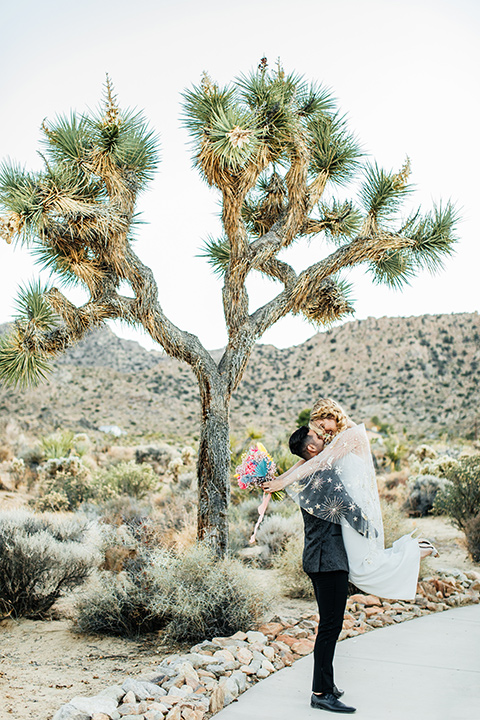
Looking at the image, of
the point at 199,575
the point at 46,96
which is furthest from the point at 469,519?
the point at 46,96

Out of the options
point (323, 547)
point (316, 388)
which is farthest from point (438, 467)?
point (316, 388)

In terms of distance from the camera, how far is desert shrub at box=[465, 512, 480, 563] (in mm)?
8609

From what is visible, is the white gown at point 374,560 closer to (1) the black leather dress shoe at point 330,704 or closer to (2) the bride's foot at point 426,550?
(2) the bride's foot at point 426,550

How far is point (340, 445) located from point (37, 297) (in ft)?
14.0

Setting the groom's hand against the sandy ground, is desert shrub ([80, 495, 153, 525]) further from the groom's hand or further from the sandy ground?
the groom's hand

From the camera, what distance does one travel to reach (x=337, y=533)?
3637 mm

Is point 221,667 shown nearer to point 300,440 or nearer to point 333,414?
Answer: point 300,440

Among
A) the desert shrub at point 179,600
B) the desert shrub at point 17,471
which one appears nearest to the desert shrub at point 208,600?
the desert shrub at point 179,600

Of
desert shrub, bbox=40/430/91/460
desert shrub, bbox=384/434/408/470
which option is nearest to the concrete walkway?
desert shrub, bbox=40/430/91/460

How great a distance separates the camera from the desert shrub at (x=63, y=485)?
1250 centimetres

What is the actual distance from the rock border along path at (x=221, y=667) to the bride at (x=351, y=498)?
1.05 m

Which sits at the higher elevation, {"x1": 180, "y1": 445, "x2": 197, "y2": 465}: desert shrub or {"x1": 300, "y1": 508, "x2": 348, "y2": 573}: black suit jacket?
{"x1": 180, "y1": 445, "x2": 197, "y2": 465}: desert shrub

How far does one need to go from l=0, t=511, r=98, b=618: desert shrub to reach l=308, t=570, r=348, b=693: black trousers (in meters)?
3.71

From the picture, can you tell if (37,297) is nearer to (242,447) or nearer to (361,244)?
(361,244)
